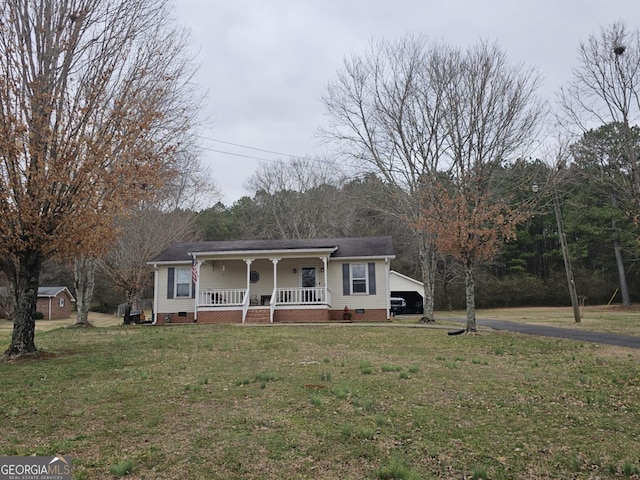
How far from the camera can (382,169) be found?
835 inches

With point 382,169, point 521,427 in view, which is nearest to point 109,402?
point 521,427

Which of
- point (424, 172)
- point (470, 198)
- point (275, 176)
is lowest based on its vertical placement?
point (470, 198)

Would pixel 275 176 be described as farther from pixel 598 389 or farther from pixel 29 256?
pixel 598 389

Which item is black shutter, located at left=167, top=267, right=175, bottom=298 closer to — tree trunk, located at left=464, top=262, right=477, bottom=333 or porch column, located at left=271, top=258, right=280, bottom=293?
porch column, located at left=271, top=258, right=280, bottom=293

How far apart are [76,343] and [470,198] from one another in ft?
37.3

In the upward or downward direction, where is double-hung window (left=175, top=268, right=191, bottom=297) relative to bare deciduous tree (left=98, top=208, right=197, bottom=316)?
downward

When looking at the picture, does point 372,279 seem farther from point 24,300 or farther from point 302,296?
point 24,300

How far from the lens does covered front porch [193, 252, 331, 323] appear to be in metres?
20.4

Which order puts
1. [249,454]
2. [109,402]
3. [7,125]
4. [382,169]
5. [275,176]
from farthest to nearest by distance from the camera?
1. [275,176]
2. [382,169]
3. [7,125]
4. [109,402]
5. [249,454]

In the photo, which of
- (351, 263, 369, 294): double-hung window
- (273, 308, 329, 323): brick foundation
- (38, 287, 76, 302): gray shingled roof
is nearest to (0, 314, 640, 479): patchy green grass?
(273, 308, 329, 323): brick foundation

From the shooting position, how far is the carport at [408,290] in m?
34.4

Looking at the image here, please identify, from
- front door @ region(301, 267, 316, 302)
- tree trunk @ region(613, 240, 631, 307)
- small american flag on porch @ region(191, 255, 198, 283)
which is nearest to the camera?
small american flag on porch @ region(191, 255, 198, 283)

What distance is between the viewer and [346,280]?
70.3 ft

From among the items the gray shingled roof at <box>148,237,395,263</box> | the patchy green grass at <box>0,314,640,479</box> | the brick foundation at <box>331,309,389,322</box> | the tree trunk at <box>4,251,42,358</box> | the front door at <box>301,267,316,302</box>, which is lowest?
the patchy green grass at <box>0,314,640,479</box>
